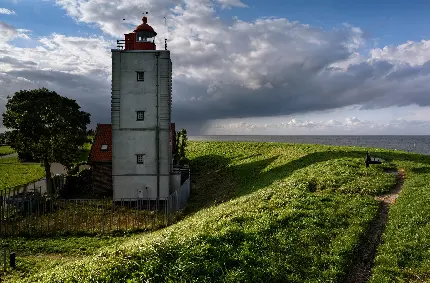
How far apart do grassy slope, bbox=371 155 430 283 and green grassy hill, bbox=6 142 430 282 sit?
1.5 inches

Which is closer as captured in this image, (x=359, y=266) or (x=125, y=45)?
(x=359, y=266)

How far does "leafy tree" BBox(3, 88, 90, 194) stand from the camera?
32594 mm

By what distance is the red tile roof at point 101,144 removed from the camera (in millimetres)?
35781

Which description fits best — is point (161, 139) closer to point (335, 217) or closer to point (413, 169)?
point (335, 217)

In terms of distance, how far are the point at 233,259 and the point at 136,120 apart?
2131 centimetres

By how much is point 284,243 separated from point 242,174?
26.8 meters

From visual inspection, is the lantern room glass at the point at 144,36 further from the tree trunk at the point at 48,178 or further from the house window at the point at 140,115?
the tree trunk at the point at 48,178

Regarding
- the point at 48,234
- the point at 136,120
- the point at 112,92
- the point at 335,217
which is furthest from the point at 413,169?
the point at 48,234

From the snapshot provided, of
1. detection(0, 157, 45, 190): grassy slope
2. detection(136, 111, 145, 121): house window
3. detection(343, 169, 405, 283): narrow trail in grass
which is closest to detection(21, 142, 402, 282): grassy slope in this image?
detection(343, 169, 405, 283): narrow trail in grass

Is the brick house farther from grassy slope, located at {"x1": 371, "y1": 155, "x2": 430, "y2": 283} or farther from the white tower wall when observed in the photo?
grassy slope, located at {"x1": 371, "y1": 155, "x2": 430, "y2": 283}

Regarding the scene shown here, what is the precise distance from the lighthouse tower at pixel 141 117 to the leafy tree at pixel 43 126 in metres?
5.75

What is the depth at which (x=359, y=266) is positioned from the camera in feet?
46.0

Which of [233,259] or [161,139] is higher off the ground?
[161,139]

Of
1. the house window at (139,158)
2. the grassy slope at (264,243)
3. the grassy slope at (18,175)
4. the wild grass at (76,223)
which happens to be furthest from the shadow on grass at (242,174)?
the grassy slope at (18,175)
